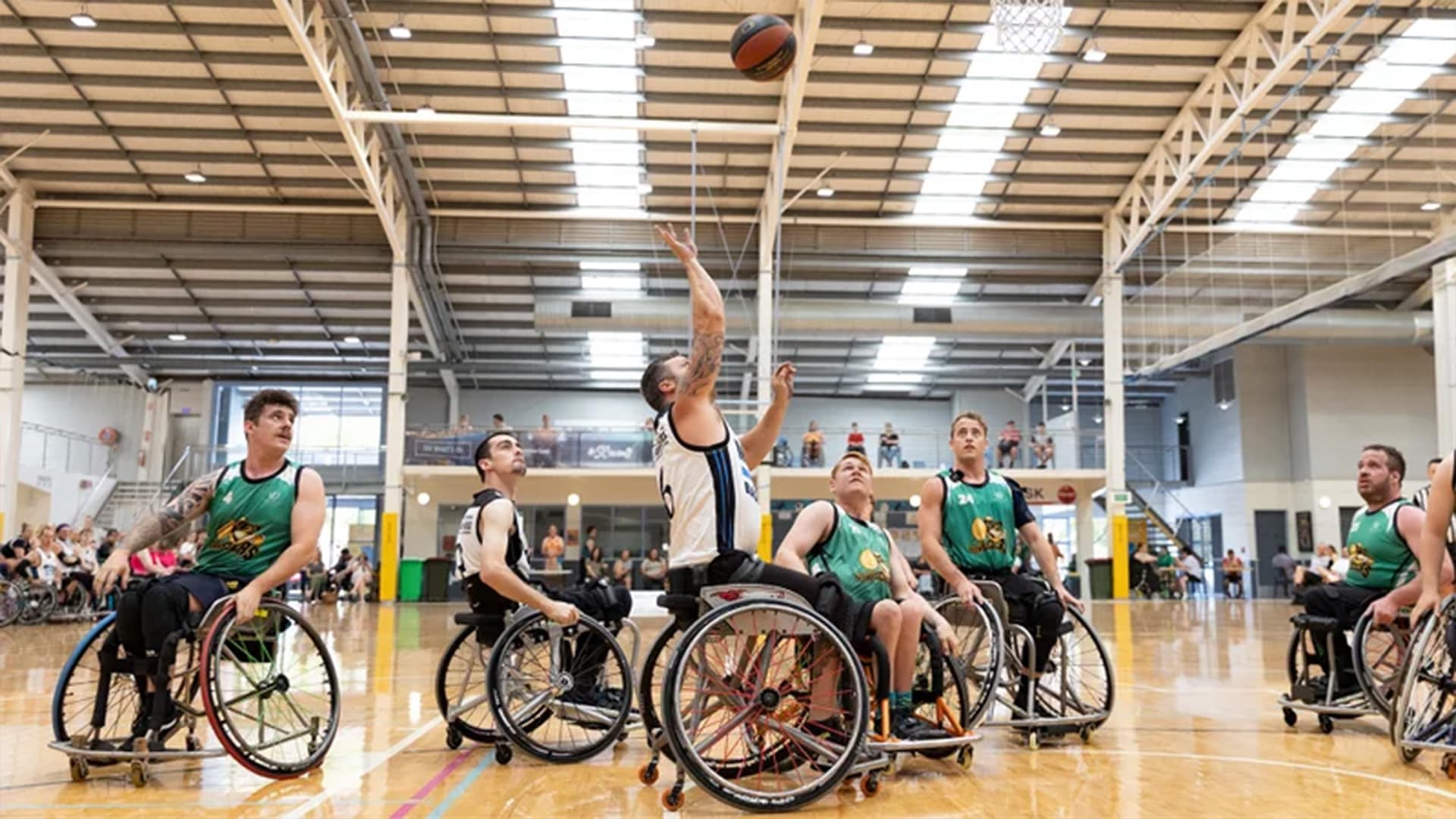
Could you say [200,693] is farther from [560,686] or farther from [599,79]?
[599,79]

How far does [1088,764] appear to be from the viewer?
15.3 ft

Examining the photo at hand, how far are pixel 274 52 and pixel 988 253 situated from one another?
13331 mm

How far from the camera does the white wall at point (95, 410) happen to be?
2998cm

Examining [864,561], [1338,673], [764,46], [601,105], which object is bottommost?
[1338,673]

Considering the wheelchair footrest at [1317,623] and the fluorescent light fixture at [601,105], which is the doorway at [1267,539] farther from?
the wheelchair footrest at [1317,623]

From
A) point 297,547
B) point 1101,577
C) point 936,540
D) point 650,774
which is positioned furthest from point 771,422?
point 1101,577

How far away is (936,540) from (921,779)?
1252 mm

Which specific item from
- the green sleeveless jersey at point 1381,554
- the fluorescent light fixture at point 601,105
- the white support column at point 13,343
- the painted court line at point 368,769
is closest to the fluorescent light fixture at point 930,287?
the fluorescent light fixture at point 601,105

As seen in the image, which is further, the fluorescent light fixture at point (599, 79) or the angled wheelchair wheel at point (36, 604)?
the fluorescent light fixture at point (599, 79)

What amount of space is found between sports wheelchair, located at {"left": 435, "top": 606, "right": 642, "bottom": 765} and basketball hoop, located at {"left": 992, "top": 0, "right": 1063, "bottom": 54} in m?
9.25

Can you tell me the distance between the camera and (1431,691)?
4.64m

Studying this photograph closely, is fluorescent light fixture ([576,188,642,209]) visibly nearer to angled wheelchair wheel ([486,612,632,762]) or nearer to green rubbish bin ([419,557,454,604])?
green rubbish bin ([419,557,454,604])

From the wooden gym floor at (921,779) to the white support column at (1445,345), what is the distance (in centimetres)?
1536

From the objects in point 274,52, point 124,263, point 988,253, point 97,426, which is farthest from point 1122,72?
point 97,426
